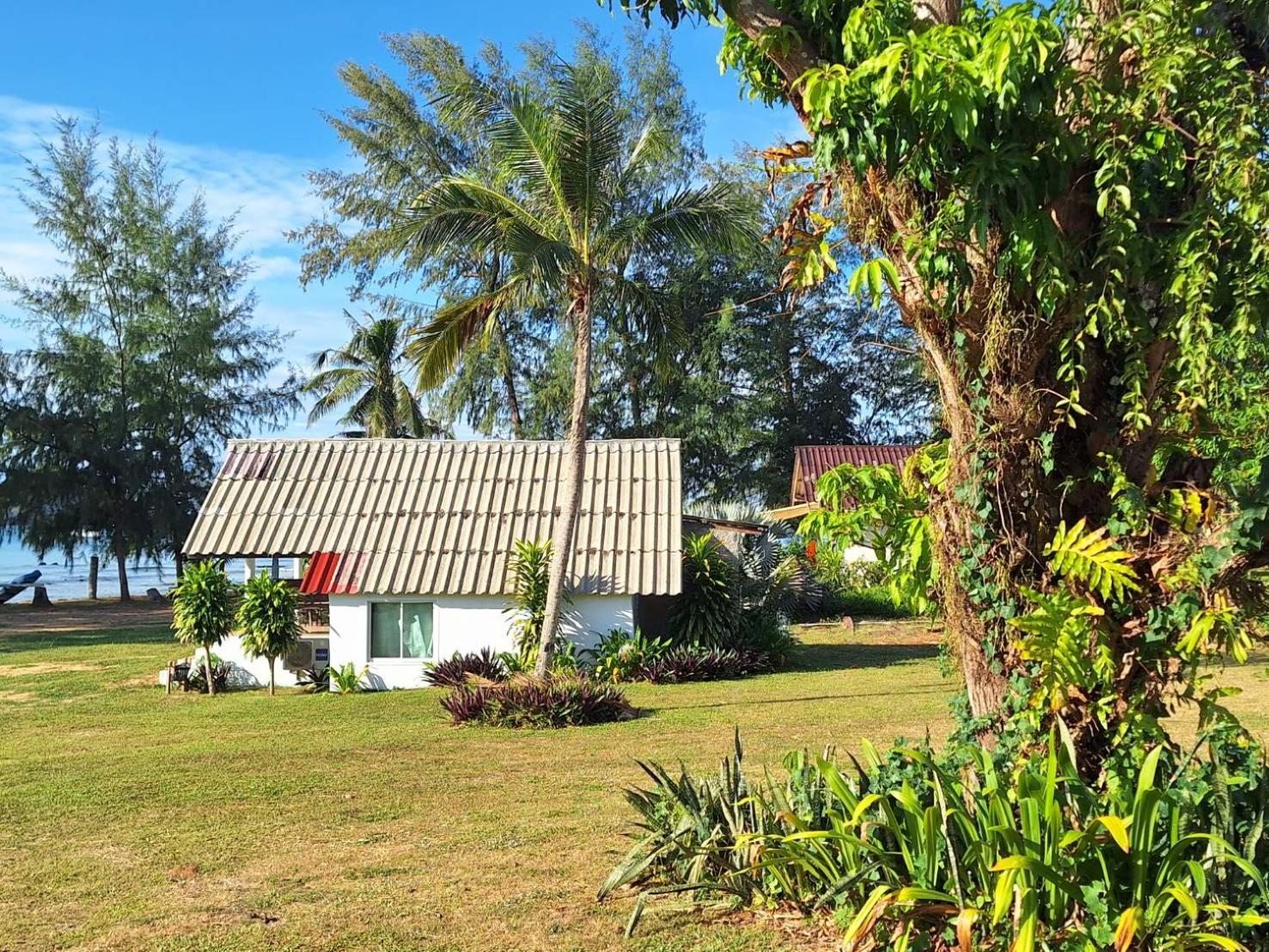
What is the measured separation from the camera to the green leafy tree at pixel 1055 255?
492 cm

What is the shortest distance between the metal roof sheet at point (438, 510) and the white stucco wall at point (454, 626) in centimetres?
33

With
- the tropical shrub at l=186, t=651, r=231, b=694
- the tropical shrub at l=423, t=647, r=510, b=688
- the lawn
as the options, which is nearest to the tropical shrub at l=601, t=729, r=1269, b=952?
the lawn

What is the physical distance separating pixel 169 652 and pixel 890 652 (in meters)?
14.9

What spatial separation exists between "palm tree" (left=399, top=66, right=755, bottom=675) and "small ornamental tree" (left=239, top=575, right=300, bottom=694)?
A: 430 cm

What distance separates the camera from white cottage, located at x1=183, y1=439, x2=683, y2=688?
1850 cm

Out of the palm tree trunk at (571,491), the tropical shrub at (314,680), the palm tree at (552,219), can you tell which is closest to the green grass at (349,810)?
the tropical shrub at (314,680)

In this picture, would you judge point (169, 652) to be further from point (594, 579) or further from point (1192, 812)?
point (1192, 812)

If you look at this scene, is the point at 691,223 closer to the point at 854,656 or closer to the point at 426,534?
the point at 426,534

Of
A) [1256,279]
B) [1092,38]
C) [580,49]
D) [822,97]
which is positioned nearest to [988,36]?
[822,97]

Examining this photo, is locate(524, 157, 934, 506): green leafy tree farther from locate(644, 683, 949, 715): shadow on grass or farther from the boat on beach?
locate(644, 683, 949, 715): shadow on grass

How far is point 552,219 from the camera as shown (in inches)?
595

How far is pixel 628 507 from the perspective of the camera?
19953 millimetres

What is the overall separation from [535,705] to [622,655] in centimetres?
442

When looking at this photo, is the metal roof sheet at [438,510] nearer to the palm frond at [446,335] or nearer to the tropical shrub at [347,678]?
the tropical shrub at [347,678]
